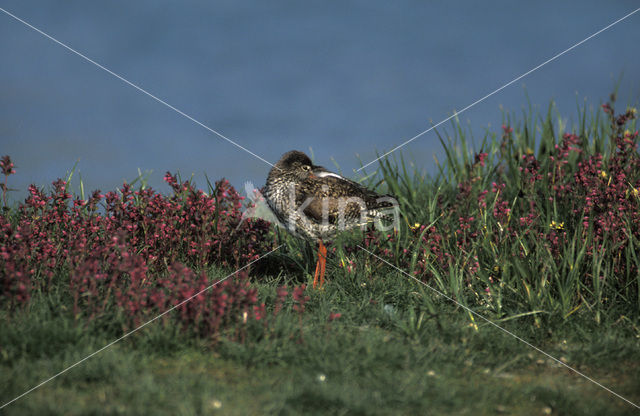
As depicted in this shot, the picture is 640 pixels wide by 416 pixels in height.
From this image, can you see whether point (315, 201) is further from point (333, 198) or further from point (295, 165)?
point (295, 165)

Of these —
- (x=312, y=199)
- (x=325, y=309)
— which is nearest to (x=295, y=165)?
(x=312, y=199)

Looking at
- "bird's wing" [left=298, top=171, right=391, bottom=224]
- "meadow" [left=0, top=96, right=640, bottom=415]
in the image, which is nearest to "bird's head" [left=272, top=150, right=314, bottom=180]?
"bird's wing" [left=298, top=171, right=391, bottom=224]

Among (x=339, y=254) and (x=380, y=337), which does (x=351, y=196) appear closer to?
(x=339, y=254)

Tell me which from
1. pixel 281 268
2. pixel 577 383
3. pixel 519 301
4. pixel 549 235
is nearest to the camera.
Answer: pixel 577 383

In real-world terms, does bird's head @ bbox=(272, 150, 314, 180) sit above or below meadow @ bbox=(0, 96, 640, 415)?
above

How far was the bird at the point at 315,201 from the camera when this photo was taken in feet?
19.7

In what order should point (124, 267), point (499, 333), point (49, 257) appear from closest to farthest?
1. point (124, 267)
2. point (499, 333)
3. point (49, 257)

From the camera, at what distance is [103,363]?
3557 millimetres

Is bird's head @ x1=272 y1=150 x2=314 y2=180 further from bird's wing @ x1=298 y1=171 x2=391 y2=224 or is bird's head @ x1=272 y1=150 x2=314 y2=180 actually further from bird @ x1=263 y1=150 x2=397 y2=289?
bird's wing @ x1=298 y1=171 x2=391 y2=224

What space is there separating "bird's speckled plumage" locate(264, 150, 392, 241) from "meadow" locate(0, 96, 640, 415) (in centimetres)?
42

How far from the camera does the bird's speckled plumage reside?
19.7 ft

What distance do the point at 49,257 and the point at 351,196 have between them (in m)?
3.34

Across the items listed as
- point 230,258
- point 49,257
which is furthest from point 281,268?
point 49,257

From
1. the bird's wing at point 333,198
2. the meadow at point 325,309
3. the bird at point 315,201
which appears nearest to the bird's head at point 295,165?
the bird at point 315,201
